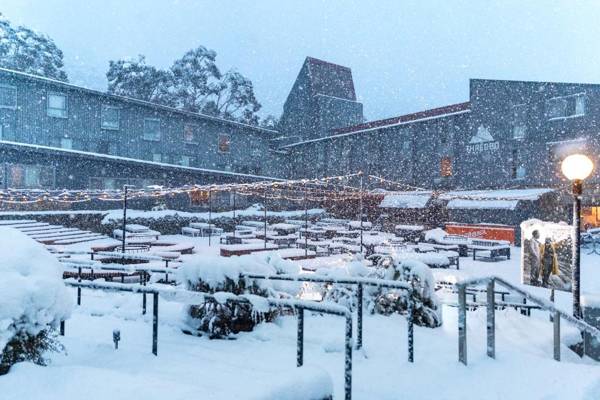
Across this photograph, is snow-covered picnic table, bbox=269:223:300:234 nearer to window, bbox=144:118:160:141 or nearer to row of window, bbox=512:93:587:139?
window, bbox=144:118:160:141

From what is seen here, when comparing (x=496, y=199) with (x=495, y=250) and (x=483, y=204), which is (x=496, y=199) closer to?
(x=483, y=204)

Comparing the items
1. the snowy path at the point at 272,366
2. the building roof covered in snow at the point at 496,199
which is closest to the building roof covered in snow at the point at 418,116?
the building roof covered in snow at the point at 496,199

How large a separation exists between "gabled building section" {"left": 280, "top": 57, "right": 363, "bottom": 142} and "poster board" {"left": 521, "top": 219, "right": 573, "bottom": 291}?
34.2 meters

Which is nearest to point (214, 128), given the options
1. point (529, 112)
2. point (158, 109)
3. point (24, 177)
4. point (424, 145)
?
point (158, 109)

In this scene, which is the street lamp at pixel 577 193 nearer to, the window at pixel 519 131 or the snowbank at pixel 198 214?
the snowbank at pixel 198 214

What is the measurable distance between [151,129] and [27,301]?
2981cm

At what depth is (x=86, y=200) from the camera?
23.8m

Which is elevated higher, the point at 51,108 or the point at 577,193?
the point at 51,108

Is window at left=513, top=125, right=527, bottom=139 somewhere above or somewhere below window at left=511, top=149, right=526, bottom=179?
above

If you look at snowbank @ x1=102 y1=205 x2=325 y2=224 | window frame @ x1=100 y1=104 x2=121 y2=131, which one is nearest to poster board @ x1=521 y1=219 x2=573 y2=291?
snowbank @ x1=102 y1=205 x2=325 y2=224

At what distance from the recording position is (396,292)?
6977 mm

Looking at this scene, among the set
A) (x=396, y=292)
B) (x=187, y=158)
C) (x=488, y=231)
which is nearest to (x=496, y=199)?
(x=488, y=231)

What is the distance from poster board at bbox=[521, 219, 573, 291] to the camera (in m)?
7.95

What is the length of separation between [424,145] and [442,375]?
30380mm
